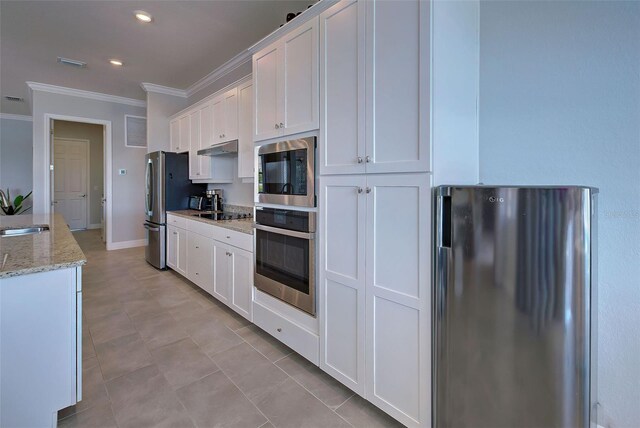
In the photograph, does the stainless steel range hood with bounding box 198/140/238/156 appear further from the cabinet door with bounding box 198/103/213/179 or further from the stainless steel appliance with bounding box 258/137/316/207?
the stainless steel appliance with bounding box 258/137/316/207

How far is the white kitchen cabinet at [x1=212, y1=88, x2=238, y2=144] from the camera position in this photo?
337cm

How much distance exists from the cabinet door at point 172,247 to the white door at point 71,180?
571cm

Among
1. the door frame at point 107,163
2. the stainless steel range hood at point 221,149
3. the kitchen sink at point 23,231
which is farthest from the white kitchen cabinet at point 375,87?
the door frame at point 107,163

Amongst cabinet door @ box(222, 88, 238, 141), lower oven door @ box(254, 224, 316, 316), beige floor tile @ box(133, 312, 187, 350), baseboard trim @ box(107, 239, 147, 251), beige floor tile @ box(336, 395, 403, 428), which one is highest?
cabinet door @ box(222, 88, 238, 141)

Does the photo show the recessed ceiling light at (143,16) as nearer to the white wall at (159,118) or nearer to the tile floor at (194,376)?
the white wall at (159,118)

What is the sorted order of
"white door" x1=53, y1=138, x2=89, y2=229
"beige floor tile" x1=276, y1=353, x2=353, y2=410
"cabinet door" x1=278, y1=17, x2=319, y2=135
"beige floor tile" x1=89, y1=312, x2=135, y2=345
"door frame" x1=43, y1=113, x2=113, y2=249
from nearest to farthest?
"beige floor tile" x1=276, y1=353, x2=353, y2=410 < "cabinet door" x1=278, y1=17, x2=319, y2=135 < "beige floor tile" x1=89, y1=312, x2=135, y2=345 < "door frame" x1=43, y1=113, x2=113, y2=249 < "white door" x1=53, y1=138, x2=89, y2=229

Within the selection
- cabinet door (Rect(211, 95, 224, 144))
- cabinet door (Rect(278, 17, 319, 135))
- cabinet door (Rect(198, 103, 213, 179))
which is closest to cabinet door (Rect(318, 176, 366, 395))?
cabinet door (Rect(278, 17, 319, 135))

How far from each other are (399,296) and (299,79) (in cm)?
151

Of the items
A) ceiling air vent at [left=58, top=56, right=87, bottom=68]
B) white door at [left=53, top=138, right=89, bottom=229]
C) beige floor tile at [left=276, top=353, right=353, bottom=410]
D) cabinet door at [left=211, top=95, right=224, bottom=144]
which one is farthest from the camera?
white door at [left=53, top=138, right=89, bottom=229]

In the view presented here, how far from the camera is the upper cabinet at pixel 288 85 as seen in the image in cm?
197

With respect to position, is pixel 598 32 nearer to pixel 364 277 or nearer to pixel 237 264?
pixel 364 277

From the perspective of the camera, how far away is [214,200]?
4.38 m

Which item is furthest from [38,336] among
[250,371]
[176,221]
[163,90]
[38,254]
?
[163,90]

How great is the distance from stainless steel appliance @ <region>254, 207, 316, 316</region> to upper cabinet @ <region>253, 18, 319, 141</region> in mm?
612
